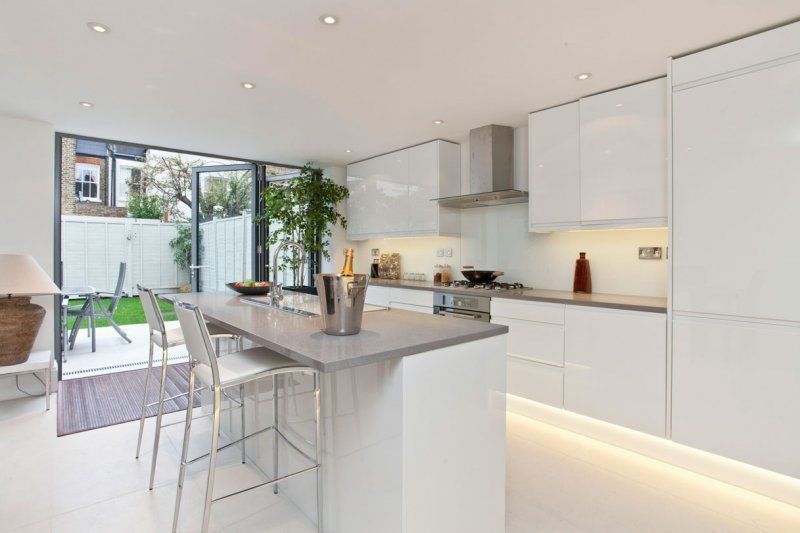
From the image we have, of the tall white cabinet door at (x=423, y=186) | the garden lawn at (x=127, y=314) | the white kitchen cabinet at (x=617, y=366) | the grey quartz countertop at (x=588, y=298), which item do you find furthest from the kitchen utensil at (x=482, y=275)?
the garden lawn at (x=127, y=314)

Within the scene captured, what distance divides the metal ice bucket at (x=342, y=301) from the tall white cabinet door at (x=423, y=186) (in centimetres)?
260

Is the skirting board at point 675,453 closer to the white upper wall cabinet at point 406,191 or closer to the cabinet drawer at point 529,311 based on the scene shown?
the cabinet drawer at point 529,311

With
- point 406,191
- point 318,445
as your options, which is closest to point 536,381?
point 318,445

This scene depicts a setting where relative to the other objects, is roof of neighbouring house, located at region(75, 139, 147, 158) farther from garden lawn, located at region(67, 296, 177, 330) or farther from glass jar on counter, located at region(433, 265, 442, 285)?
glass jar on counter, located at region(433, 265, 442, 285)

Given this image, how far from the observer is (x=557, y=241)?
3.55 meters

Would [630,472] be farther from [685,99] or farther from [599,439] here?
[685,99]

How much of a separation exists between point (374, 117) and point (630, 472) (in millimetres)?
3065

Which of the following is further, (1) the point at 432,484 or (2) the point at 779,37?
(2) the point at 779,37

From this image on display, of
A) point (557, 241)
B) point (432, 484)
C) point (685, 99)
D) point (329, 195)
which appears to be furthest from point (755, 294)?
point (329, 195)

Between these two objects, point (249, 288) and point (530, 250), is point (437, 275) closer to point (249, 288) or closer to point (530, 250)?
point (530, 250)

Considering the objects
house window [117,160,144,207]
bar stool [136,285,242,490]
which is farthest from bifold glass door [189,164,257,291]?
house window [117,160,144,207]

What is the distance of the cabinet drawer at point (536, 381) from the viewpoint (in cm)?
298

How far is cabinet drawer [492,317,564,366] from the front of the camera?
2965 millimetres

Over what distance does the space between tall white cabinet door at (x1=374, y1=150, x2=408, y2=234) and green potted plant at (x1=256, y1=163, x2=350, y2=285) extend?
0.57 meters
